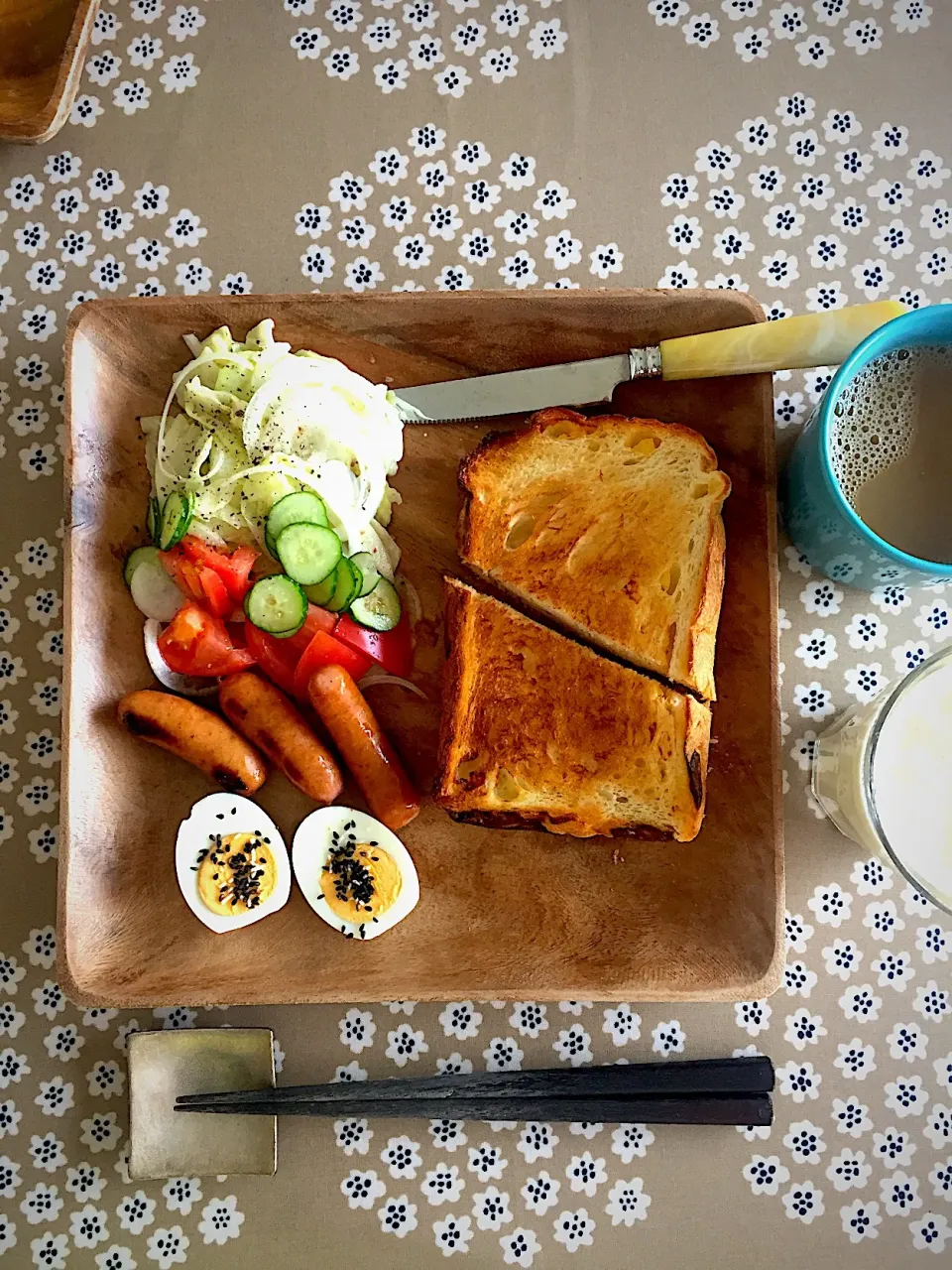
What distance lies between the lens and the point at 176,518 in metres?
2.60

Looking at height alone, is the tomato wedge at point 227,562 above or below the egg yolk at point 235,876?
above

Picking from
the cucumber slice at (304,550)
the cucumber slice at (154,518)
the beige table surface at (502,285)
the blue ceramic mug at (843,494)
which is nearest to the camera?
the blue ceramic mug at (843,494)

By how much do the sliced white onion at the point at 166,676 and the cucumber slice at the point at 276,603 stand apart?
0.29m

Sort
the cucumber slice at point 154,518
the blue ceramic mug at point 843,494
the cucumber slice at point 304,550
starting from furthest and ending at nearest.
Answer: the cucumber slice at point 154,518, the cucumber slice at point 304,550, the blue ceramic mug at point 843,494

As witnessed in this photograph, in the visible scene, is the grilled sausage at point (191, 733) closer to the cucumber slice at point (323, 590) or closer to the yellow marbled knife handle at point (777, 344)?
the cucumber slice at point (323, 590)

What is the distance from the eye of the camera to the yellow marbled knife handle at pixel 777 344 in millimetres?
2455

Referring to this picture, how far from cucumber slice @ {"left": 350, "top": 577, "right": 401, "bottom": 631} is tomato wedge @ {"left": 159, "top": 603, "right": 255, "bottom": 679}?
320 millimetres

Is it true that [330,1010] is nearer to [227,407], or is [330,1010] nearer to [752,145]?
[227,407]

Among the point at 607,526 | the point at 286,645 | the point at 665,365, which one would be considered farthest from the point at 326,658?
the point at 665,365

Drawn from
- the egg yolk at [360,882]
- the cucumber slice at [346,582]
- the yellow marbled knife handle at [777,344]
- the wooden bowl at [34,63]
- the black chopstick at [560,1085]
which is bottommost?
the black chopstick at [560,1085]

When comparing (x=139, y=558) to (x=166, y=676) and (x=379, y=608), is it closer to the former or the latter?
(x=166, y=676)

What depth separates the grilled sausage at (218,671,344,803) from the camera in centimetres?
264

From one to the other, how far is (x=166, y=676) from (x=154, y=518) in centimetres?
42

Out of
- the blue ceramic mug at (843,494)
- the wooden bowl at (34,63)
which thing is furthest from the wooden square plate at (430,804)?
the wooden bowl at (34,63)
